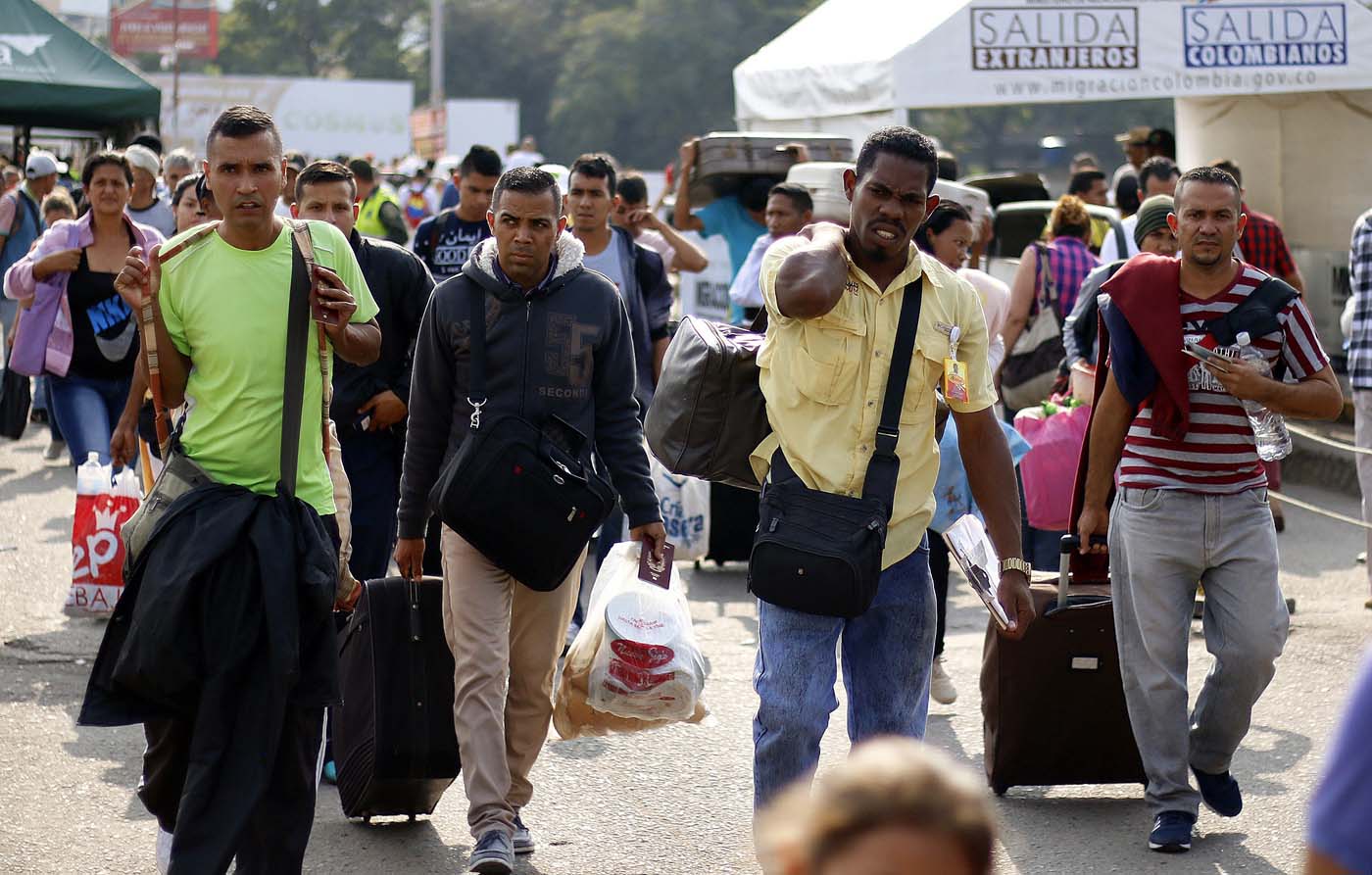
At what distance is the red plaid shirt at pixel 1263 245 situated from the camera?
10.5 meters

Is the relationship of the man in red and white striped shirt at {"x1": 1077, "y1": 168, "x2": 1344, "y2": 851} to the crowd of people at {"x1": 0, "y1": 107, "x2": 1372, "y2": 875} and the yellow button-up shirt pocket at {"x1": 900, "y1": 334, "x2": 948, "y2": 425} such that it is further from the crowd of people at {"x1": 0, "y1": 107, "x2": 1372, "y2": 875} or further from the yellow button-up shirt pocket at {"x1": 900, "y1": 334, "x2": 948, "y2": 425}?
the yellow button-up shirt pocket at {"x1": 900, "y1": 334, "x2": 948, "y2": 425}

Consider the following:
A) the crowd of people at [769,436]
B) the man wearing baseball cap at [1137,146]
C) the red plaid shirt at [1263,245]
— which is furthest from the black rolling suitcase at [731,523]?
the man wearing baseball cap at [1137,146]

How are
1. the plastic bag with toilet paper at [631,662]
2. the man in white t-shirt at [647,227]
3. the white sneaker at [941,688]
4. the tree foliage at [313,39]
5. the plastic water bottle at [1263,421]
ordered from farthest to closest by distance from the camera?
the tree foliage at [313,39] → the man in white t-shirt at [647,227] → the white sneaker at [941,688] → the plastic water bottle at [1263,421] → the plastic bag with toilet paper at [631,662]

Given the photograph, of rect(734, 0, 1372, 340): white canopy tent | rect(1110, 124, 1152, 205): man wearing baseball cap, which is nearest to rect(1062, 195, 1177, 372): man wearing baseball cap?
rect(734, 0, 1372, 340): white canopy tent

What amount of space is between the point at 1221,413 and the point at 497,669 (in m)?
2.28

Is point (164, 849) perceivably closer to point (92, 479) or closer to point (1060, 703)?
point (1060, 703)

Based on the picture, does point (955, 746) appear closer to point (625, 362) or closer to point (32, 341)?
point (625, 362)

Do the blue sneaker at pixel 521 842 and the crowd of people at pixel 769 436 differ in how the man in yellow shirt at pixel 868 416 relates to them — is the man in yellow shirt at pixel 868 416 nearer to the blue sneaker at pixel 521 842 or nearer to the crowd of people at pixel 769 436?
Result: the crowd of people at pixel 769 436

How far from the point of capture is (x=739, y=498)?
988 cm

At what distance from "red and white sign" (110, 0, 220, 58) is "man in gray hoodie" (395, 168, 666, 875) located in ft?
200

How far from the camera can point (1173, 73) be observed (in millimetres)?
13672

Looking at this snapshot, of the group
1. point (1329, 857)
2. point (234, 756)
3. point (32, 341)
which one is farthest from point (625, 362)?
point (32, 341)

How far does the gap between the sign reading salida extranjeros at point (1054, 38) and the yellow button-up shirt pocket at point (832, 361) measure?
→ 9.16 meters

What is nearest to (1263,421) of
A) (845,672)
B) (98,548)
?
(845,672)
